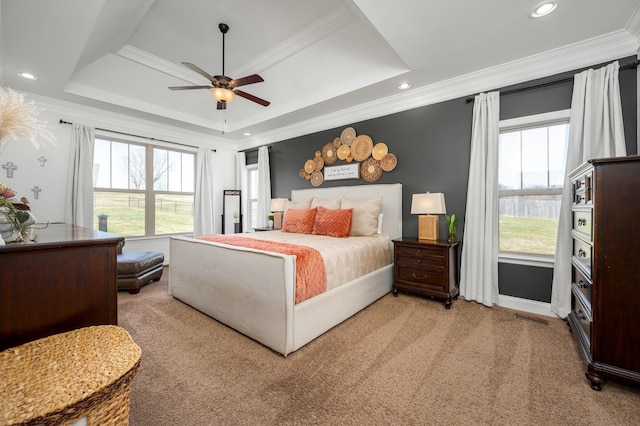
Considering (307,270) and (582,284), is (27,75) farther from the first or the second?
(582,284)

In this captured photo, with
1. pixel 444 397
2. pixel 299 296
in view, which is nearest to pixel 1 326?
pixel 299 296

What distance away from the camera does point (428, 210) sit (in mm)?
3062

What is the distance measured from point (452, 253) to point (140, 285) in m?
3.90

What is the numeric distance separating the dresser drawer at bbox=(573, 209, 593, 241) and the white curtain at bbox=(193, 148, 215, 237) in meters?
5.64

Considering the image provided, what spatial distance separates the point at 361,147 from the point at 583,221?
8.85ft

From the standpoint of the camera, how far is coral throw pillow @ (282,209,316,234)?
3732 millimetres

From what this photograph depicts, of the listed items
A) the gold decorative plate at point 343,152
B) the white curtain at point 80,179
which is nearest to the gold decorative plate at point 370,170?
the gold decorative plate at point 343,152

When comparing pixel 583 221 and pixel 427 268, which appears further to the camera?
pixel 427 268

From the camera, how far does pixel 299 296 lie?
2.05 metres

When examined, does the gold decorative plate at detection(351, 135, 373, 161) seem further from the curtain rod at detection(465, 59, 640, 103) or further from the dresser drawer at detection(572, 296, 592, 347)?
the dresser drawer at detection(572, 296, 592, 347)

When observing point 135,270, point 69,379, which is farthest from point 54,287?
point 135,270

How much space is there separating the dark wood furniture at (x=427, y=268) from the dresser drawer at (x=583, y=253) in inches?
39.4

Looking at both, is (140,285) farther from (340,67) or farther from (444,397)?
(340,67)

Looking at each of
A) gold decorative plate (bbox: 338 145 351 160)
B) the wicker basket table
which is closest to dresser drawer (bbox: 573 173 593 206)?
gold decorative plate (bbox: 338 145 351 160)
